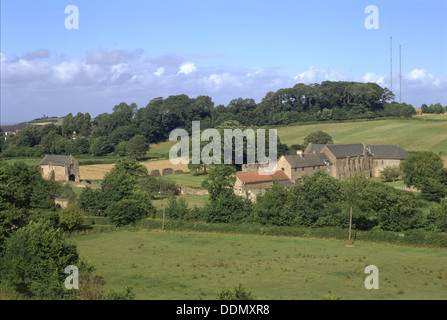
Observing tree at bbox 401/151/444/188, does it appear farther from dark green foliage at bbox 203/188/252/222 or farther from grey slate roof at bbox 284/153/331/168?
dark green foliage at bbox 203/188/252/222

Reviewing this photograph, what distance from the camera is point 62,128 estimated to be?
13412 centimetres

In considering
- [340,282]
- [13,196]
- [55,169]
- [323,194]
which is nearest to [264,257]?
[340,282]

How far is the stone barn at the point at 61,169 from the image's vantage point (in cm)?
7796

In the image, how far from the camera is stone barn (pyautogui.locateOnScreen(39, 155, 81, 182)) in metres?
78.0

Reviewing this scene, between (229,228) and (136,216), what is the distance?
10.1m

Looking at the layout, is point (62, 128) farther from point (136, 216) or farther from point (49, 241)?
point (49, 241)

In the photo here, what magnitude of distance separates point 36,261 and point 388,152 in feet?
237

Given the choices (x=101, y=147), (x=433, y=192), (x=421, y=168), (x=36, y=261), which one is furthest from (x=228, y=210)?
(x=101, y=147)

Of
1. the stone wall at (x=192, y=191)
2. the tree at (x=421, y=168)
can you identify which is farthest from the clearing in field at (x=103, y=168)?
the tree at (x=421, y=168)

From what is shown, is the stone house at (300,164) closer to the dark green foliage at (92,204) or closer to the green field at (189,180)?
the green field at (189,180)

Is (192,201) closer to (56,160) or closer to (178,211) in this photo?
(178,211)

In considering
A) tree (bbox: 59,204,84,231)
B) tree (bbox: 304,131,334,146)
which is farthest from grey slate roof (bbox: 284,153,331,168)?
tree (bbox: 59,204,84,231)

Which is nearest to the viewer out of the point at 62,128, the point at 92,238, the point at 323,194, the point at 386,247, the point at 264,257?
the point at 264,257

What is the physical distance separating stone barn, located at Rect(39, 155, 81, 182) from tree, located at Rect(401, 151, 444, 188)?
49225 mm
